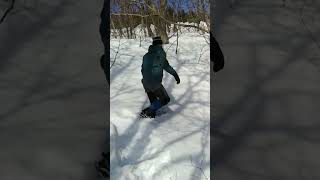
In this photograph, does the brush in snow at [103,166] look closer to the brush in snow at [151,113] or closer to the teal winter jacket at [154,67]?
the brush in snow at [151,113]

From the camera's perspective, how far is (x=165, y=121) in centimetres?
496

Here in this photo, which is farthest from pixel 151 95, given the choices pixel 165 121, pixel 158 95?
pixel 165 121

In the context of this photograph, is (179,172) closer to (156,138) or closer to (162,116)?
(156,138)

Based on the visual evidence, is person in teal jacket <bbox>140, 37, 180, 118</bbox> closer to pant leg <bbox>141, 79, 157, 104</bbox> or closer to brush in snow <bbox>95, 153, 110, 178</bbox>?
pant leg <bbox>141, 79, 157, 104</bbox>

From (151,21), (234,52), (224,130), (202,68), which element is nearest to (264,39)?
(234,52)

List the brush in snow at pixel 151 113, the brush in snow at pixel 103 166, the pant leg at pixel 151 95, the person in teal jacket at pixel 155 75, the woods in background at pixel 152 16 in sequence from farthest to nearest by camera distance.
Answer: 1. the woods in background at pixel 152 16
2. the pant leg at pixel 151 95
3. the person in teal jacket at pixel 155 75
4. the brush in snow at pixel 151 113
5. the brush in snow at pixel 103 166

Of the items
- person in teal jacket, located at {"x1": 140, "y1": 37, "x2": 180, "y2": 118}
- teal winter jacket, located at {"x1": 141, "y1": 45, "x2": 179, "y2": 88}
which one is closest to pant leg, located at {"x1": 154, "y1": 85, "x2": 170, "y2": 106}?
person in teal jacket, located at {"x1": 140, "y1": 37, "x2": 180, "y2": 118}

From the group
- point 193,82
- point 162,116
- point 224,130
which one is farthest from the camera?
point 193,82

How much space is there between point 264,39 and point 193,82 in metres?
4.08

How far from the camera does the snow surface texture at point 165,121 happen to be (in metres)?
3.62

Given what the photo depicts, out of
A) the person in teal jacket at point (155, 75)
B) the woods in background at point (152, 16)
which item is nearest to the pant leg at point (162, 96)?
the person in teal jacket at point (155, 75)

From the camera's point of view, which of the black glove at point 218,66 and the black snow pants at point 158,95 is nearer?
the black glove at point 218,66

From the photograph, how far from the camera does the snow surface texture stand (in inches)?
142

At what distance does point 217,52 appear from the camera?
2.25 m
